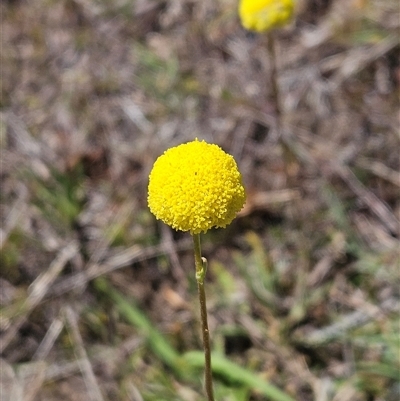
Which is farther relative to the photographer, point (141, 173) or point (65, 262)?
point (141, 173)

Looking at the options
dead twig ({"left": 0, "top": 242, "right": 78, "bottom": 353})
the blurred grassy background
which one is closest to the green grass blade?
the blurred grassy background

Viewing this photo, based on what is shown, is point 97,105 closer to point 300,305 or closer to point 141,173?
Answer: point 141,173

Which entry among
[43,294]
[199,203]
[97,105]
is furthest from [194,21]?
[199,203]

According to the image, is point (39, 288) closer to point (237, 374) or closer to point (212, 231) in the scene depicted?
point (212, 231)

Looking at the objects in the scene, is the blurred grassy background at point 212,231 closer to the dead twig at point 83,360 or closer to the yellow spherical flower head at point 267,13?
the dead twig at point 83,360

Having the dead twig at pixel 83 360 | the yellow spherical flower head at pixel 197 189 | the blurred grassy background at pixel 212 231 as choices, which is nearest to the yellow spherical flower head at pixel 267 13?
the blurred grassy background at pixel 212 231

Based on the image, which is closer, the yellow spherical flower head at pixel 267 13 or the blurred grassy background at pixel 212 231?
the yellow spherical flower head at pixel 267 13
